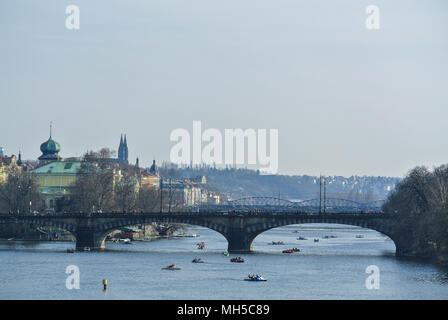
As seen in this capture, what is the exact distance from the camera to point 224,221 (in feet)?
440

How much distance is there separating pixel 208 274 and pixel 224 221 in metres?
30.0

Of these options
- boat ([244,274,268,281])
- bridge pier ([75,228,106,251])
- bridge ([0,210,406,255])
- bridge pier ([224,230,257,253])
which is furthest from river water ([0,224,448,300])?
bridge ([0,210,406,255])

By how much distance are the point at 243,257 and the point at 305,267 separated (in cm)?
1175

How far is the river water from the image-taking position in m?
89.3

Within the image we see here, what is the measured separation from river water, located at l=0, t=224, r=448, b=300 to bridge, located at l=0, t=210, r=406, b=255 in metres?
2.60

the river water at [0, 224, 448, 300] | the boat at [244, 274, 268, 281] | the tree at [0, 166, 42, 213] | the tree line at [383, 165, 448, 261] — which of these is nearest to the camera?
the river water at [0, 224, 448, 300]

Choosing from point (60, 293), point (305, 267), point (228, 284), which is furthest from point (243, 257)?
point (60, 293)

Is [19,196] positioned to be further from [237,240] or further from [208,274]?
[208,274]

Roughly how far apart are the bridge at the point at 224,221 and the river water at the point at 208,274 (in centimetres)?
260

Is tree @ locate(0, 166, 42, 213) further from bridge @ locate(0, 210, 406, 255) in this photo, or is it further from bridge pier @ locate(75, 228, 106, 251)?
bridge pier @ locate(75, 228, 106, 251)

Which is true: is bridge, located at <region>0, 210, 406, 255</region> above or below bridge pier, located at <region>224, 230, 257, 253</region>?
above

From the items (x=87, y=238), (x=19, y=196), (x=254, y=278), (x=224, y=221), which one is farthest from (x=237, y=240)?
(x=19, y=196)
